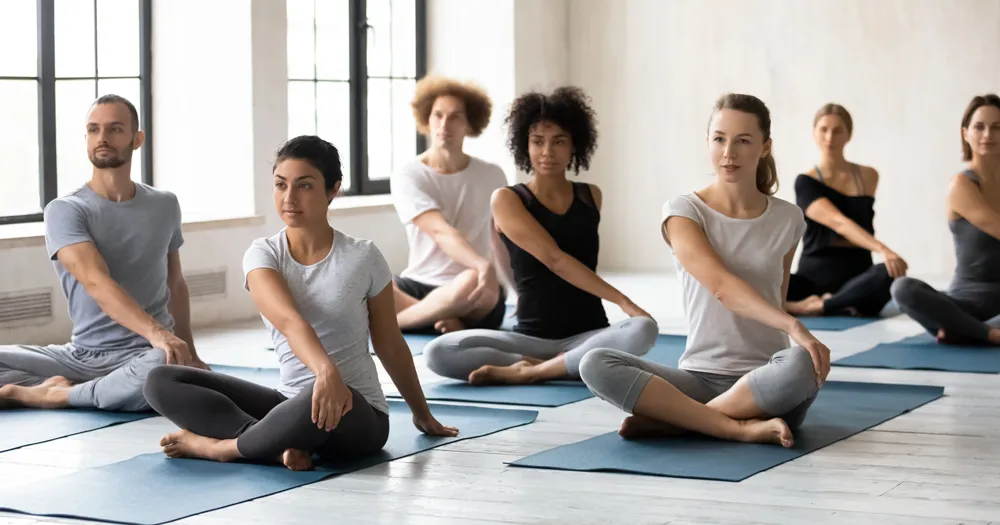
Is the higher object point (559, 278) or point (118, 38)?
point (118, 38)

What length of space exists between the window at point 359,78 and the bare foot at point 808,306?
258 centimetres

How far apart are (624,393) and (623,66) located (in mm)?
5583

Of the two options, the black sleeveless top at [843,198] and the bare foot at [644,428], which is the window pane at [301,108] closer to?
the black sleeveless top at [843,198]

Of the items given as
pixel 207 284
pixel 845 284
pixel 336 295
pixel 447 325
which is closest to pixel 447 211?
pixel 447 325

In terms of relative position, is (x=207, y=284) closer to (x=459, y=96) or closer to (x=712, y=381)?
(x=459, y=96)

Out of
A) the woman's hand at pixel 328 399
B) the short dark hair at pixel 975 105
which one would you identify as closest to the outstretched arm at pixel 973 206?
the short dark hair at pixel 975 105

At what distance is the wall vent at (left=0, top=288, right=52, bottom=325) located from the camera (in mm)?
5496

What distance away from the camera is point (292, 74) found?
7637 millimetres

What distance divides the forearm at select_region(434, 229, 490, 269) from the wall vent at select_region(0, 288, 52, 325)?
1.52m

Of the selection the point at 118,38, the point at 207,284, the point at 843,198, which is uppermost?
the point at 118,38

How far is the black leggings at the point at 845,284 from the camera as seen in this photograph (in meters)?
6.44

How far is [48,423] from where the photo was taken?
13.1 ft

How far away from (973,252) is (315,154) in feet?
10.1

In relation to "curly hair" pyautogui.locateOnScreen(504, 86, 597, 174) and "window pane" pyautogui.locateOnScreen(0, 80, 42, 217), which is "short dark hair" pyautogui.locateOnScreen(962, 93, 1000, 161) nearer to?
"curly hair" pyautogui.locateOnScreen(504, 86, 597, 174)
